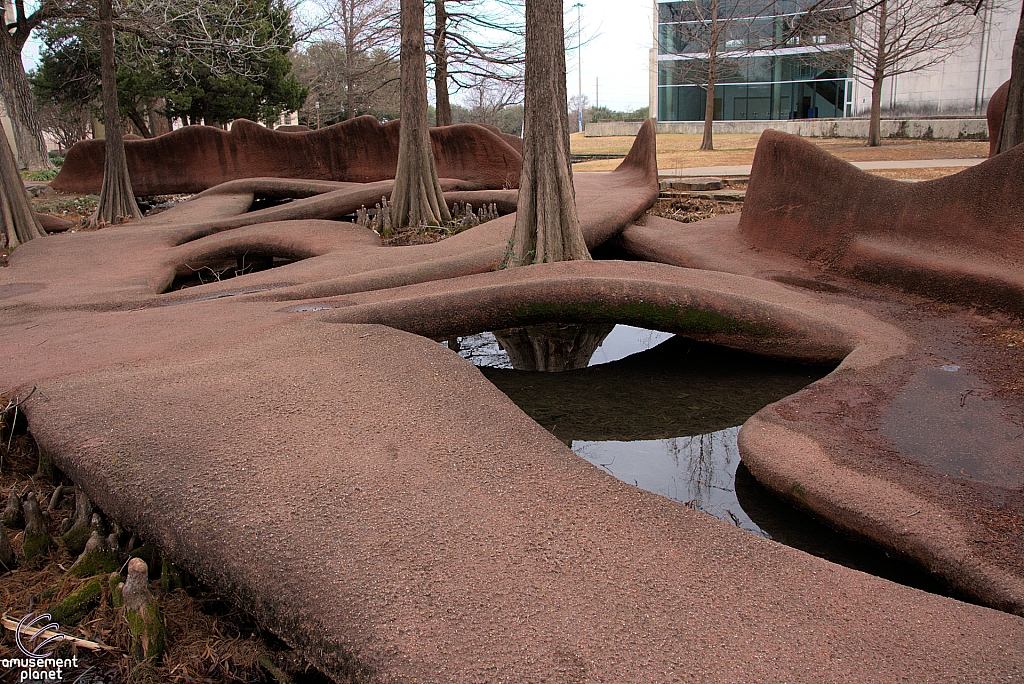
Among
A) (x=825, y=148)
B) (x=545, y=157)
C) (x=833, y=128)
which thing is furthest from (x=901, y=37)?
(x=545, y=157)

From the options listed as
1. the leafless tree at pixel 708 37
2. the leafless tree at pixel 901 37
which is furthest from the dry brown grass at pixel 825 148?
the leafless tree at pixel 901 37

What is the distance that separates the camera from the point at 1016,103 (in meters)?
7.26

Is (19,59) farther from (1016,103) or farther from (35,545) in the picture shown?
(1016,103)

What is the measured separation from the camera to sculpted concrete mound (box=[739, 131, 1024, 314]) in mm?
5078

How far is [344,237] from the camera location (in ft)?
28.7

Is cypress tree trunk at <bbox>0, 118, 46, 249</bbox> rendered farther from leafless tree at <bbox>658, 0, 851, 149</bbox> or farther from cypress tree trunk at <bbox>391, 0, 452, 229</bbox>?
leafless tree at <bbox>658, 0, 851, 149</bbox>

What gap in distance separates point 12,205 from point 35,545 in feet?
27.9

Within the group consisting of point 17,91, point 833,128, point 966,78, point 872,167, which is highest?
point 966,78

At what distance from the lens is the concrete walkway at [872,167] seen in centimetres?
1394

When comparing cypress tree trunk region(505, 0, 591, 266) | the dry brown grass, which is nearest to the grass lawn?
the dry brown grass

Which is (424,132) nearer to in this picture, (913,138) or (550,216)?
(550,216)

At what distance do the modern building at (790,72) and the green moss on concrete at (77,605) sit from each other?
19579mm

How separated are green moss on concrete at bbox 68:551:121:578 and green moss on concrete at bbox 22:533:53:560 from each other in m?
0.23

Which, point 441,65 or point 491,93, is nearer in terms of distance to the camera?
point 441,65
